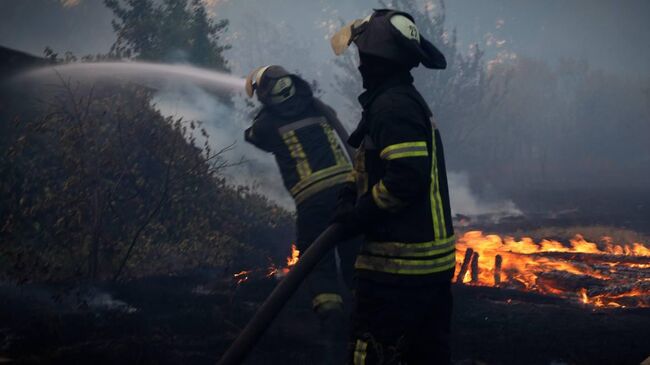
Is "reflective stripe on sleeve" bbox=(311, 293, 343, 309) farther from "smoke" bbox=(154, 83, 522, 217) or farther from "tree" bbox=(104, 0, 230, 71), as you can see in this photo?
"tree" bbox=(104, 0, 230, 71)

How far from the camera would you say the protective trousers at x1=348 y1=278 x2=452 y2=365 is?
2.54 meters

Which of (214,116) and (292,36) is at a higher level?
(292,36)

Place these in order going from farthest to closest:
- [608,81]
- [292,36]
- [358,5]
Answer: [358,5] → [292,36] → [608,81]

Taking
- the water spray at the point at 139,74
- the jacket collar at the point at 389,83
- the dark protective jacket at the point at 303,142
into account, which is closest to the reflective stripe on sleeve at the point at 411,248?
the jacket collar at the point at 389,83

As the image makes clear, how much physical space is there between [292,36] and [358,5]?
15004mm

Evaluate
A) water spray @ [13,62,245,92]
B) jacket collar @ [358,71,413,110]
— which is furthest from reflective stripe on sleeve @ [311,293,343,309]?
water spray @ [13,62,245,92]

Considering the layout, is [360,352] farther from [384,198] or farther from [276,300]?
[384,198]

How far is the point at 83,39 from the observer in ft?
146

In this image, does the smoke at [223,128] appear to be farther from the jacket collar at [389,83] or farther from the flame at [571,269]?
the jacket collar at [389,83]

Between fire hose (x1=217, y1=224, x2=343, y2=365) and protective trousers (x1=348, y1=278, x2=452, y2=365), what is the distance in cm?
30

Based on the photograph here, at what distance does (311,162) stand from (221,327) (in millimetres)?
1812

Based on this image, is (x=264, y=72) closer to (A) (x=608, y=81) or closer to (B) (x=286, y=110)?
(B) (x=286, y=110)

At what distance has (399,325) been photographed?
256 cm

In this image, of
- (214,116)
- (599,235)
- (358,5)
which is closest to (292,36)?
(358,5)
